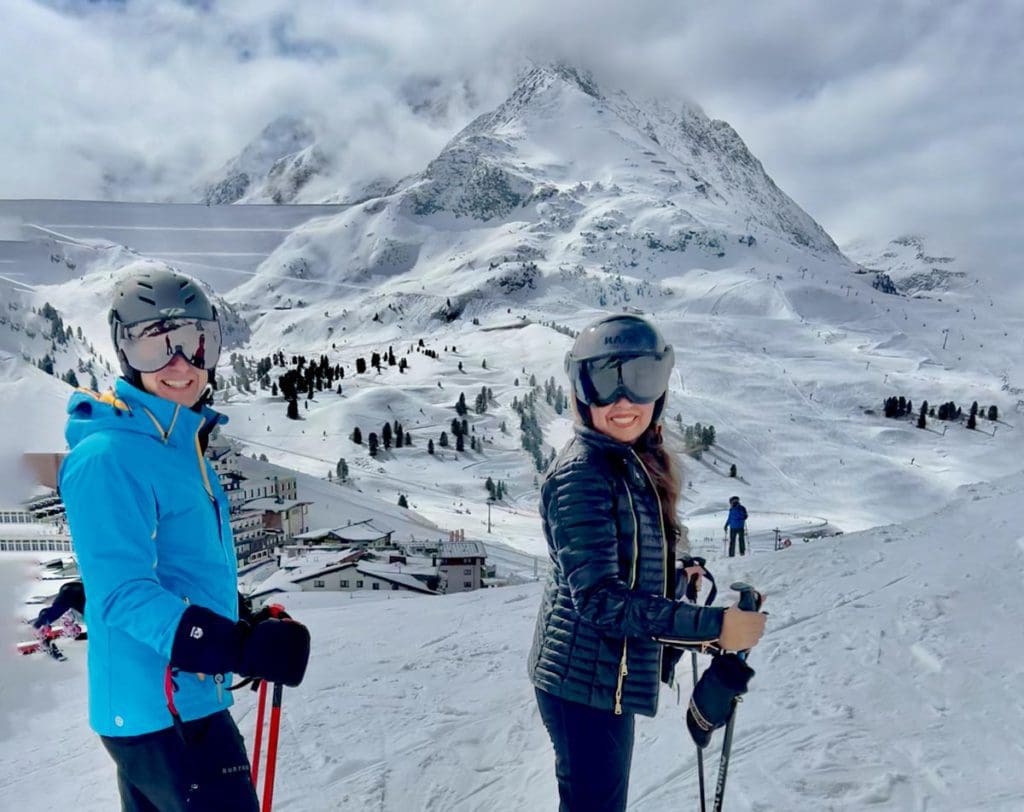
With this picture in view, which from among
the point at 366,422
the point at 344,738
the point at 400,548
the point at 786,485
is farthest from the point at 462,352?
the point at 344,738

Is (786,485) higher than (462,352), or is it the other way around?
(462,352)

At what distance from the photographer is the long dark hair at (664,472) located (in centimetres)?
289

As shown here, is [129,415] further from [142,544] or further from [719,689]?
[719,689]

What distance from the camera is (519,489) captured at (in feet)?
274

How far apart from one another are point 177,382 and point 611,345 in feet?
5.38

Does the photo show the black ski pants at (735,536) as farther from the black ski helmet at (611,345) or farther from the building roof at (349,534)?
the building roof at (349,534)

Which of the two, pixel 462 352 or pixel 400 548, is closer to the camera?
pixel 400 548

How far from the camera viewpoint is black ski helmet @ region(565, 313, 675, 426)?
2.89 metres

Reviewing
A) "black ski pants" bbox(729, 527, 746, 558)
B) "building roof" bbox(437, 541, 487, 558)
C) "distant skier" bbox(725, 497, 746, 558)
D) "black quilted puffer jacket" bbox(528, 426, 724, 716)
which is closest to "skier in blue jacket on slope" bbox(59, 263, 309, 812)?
"black quilted puffer jacket" bbox(528, 426, 724, 716)

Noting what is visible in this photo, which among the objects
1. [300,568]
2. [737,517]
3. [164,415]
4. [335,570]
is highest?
[164,415]

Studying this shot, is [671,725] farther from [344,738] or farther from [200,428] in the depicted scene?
[200,428]

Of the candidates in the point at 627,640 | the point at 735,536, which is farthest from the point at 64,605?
the point at 735,536

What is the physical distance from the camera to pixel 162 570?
243 cm

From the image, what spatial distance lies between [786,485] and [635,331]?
83637mm
